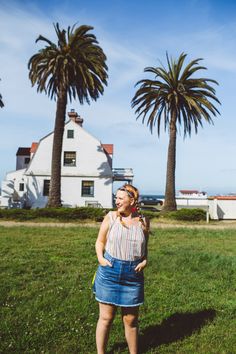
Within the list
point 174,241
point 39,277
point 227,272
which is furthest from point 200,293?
point 174,241

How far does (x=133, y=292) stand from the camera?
3949mm

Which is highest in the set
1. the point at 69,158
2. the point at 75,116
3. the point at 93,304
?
the point at 75,116

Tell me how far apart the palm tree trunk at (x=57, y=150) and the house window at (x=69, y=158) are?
745 cm

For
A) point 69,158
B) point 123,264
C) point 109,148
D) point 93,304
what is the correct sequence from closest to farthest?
point 123,264, point 93,304, point 69,158, point 109,148

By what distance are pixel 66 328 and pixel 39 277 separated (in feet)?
8.41

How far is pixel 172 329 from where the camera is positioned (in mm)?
5059

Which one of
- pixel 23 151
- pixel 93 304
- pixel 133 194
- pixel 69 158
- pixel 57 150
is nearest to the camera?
pixel 133 194

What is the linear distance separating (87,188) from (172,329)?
97.1ft

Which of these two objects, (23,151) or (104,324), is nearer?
(104,324)

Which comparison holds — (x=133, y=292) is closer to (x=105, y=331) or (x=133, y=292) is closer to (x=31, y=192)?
(x=105, y=331)

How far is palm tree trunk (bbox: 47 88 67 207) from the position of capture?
2681cm

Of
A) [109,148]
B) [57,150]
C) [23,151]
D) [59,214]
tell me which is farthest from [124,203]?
[23,151]

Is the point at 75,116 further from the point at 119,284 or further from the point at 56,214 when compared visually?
the point at 119,284

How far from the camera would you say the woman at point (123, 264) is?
12.8 feet
